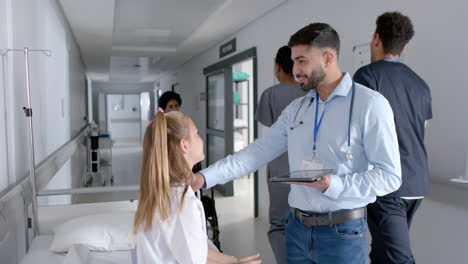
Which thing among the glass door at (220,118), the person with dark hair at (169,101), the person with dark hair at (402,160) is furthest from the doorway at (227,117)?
the person with dark hair at (402,160)

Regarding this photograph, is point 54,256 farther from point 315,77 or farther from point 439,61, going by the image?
point 439,61

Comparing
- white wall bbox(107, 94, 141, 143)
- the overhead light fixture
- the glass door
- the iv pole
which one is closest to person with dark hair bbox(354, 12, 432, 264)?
the iv pole

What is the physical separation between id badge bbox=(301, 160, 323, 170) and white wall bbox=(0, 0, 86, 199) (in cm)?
169

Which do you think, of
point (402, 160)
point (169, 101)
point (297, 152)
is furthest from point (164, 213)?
point (169, 101)

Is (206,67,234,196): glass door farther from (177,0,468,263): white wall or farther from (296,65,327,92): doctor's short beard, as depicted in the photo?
(296,65,327,92): doctor's short beard

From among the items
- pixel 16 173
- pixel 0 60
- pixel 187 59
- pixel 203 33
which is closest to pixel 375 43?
pixel 0 60

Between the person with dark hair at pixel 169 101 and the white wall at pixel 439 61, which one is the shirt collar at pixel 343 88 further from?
the person with dark hair at pixel 169 101

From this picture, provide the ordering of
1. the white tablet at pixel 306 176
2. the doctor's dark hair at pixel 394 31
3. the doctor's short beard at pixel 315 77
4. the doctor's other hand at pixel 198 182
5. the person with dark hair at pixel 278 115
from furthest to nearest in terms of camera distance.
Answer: the person with dark hair at pixel 278 115, the doctor's dark hair at pixel 394 31, the doctor's other hand at pixel 198 182, the doctor's short beard at pixel 315 77, the white tablet at pixel 306 176

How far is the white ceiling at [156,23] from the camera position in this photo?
14.7ft

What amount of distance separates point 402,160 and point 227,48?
188 inches

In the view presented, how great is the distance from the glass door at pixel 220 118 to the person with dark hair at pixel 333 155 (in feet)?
15.5

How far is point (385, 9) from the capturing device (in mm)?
2768

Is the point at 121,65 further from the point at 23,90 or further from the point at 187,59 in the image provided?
the point at 23,90

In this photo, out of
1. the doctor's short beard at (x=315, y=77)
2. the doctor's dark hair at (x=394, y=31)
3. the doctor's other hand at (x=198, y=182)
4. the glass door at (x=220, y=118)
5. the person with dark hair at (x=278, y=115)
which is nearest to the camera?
the doctor's short beard at (x=315, y=77)
